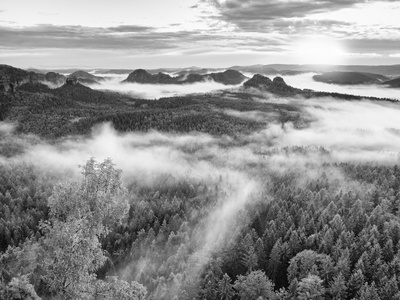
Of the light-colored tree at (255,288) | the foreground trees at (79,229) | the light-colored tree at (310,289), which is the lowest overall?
the light-colored tree at (255,288)

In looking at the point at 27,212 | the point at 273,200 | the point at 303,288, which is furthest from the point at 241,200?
the point at 27,212

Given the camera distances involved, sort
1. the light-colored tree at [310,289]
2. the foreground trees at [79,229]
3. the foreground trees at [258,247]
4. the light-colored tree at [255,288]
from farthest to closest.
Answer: the foreground trees at [258,247] < the light-colored tree at [255,288] < the light-colored tree at [310,289] < the foreground trees at [79,229]

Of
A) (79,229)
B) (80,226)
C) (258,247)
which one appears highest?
(80,226)

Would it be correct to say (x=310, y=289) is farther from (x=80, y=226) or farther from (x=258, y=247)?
(x=80, y=226)

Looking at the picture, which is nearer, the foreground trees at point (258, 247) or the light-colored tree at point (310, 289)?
the light-colored tree at point (310, 289)

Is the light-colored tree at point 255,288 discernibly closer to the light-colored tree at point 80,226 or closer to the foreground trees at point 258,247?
the foreground trees at point 258,247

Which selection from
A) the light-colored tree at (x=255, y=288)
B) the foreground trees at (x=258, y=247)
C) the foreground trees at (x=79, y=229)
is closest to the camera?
the foreground trees at (x=79, y=229)

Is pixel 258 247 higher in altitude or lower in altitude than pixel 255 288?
higher

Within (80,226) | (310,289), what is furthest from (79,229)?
(310,289)

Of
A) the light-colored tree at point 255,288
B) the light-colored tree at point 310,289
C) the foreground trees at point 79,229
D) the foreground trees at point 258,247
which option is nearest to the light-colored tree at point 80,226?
the foreground trees at point 79,229

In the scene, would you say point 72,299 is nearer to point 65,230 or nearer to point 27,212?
point 65,230

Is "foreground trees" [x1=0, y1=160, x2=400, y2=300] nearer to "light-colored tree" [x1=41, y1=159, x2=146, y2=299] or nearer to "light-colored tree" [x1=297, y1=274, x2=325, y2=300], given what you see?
"light-colored tree" [x1=297, y1=274, x2=325, y2=300]
